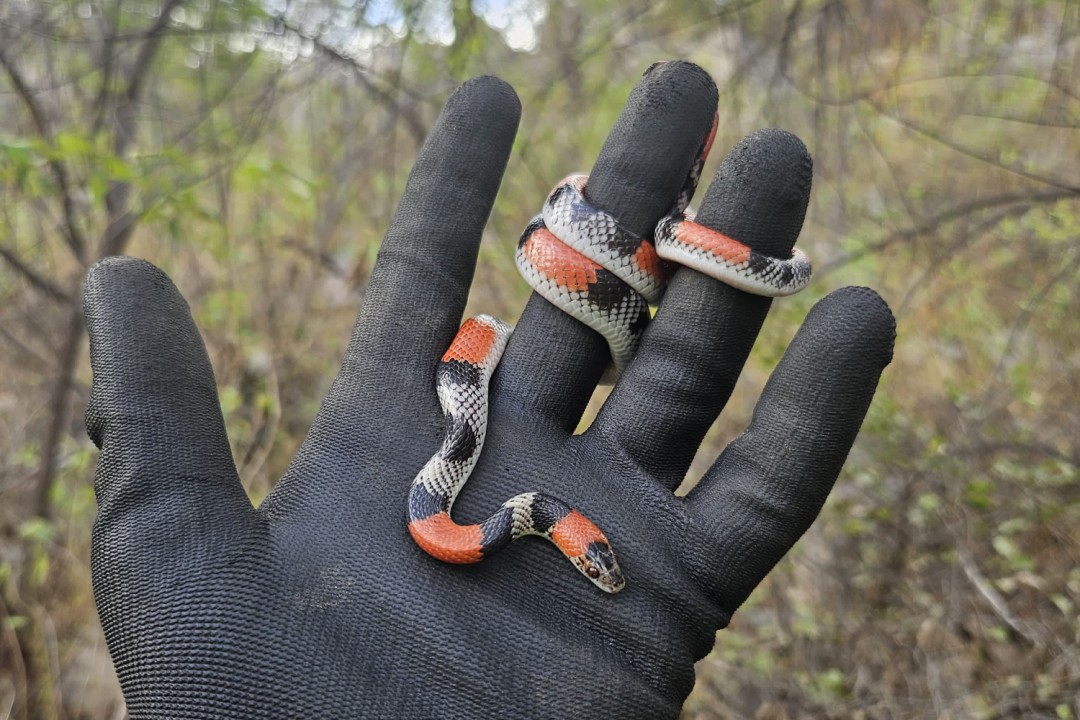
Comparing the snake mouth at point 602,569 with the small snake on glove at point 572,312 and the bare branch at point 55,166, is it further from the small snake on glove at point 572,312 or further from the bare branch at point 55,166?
the bare branch at point 55,166

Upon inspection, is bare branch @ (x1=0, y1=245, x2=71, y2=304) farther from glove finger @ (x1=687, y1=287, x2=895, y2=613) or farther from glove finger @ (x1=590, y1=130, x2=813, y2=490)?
glove finger @ (x1=687, y1=287, x2=895, y2=613)

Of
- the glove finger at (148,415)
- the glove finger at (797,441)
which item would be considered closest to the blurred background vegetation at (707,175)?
the glove finger at (148,415)

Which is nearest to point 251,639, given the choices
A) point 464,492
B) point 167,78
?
point 464,492

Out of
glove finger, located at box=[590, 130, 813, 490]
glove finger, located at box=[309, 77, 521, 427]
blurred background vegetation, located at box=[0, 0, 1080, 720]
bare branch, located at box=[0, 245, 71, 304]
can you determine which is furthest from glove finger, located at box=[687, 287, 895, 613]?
bare branch, located at box=[0, 245, 71, 304]

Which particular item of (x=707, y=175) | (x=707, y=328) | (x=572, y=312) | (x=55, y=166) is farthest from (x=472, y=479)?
(x=707, y=175)

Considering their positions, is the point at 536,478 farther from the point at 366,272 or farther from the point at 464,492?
the point at 366,272

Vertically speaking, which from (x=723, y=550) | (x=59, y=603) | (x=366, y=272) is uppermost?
(x=723, y=550)
